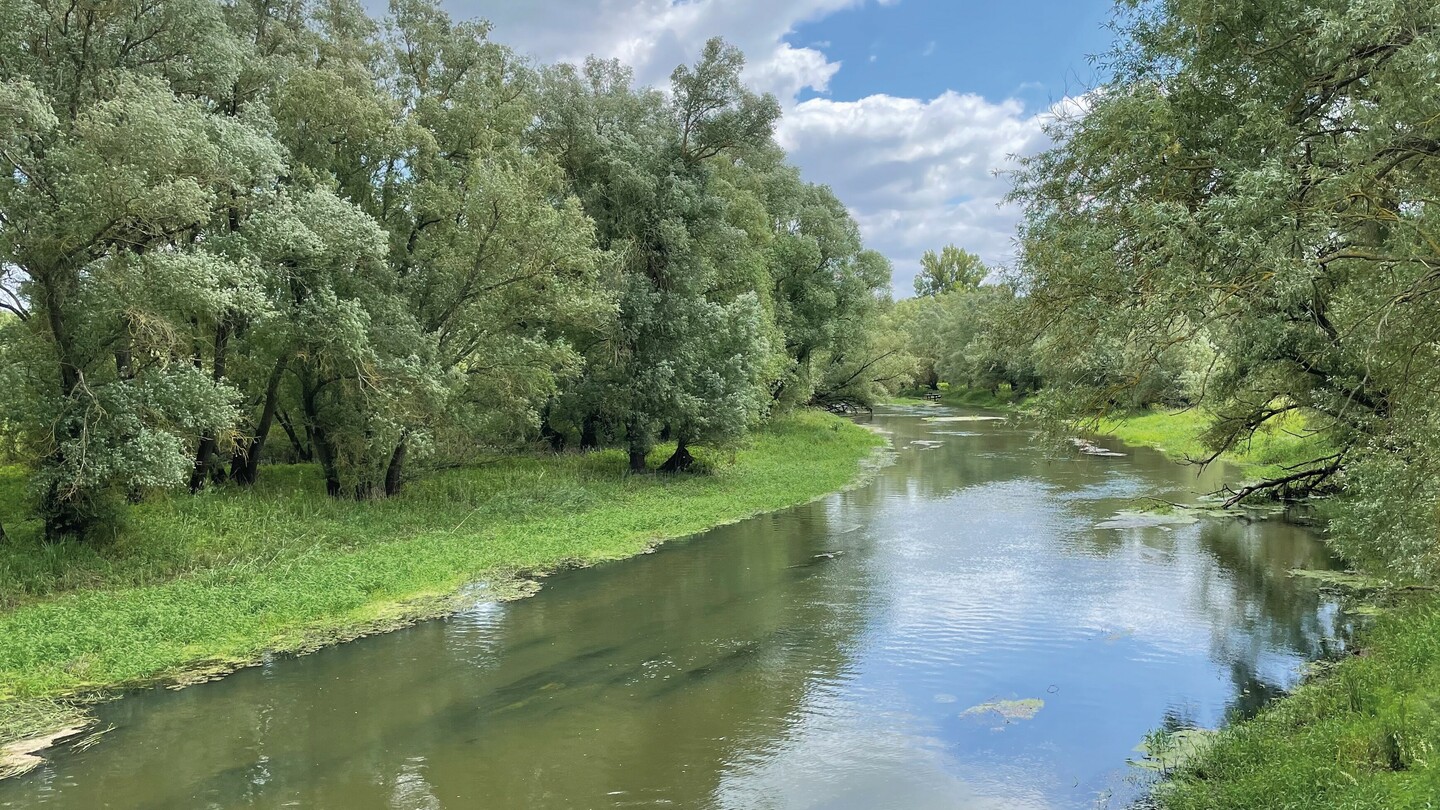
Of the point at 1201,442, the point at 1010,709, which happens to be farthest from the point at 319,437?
the point at 1201,442

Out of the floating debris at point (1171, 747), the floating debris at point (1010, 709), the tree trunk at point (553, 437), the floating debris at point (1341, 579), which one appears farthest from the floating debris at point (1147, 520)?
the tree trunk at point (553, 437)

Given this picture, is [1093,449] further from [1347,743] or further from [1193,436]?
[1347,743]

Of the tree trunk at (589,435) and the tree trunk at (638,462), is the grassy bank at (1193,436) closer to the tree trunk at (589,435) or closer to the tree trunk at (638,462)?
the tree trunk at (638,462)

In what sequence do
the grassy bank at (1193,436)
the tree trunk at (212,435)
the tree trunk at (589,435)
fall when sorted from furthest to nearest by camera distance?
the tree trunk at (589,435) → the tree trunk at (212,435) → the grassy bank at (1193,436)

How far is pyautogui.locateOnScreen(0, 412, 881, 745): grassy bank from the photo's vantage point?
38.2ft

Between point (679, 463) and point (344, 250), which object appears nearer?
point (344, 250)

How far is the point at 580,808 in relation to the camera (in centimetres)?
808

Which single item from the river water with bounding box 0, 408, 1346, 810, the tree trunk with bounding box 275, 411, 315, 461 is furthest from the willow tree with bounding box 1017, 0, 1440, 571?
the tree trunk with bounding box 275, 411, 315, 461

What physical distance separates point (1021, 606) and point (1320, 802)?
8216 mm

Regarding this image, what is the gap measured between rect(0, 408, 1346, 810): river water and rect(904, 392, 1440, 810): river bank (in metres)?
0.80

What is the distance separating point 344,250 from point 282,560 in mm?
6563

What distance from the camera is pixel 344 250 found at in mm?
17828

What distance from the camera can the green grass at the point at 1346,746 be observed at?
640cm

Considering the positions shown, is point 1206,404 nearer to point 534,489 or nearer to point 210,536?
point 534,489
